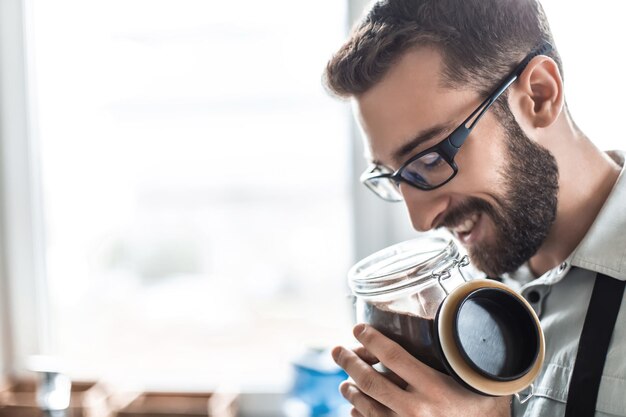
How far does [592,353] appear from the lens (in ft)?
2.72

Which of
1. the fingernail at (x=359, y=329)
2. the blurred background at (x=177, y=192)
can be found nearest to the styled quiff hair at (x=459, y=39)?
the fingernail at (x=359, y=329)

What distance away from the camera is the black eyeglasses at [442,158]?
0.89 meters

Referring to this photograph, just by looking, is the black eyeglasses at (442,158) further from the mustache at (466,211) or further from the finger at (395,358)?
the finger at (395,358)

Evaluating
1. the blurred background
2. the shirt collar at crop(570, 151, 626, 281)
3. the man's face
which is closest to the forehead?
the man's face

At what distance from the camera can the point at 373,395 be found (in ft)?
2.55

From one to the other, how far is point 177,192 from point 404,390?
104 cm

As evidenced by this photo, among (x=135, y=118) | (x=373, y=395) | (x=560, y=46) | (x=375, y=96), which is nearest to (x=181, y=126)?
(x=135, y=118)

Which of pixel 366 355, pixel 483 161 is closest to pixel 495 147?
pixel 483 161

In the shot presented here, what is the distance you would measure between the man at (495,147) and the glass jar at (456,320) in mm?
110

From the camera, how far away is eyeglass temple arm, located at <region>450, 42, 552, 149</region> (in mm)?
890

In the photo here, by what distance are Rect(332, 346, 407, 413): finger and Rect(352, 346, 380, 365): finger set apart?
16 mm

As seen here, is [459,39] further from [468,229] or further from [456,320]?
[456,320]

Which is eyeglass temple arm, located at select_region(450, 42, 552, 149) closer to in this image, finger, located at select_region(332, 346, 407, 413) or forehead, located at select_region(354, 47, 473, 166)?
forehead, located at select_region(354, 47, 473, 166)

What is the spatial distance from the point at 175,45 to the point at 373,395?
113 centimetres
